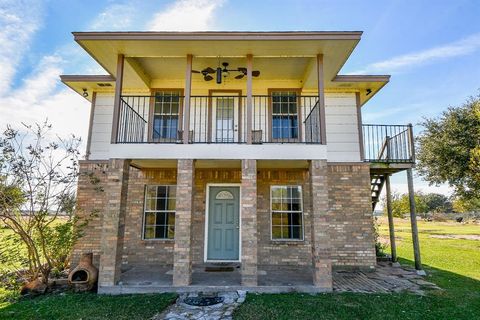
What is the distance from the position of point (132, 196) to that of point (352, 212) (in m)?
6.55

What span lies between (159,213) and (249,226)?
346 centimetres

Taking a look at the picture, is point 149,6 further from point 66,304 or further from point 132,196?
point 66,304

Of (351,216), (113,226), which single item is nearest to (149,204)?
(113,226)

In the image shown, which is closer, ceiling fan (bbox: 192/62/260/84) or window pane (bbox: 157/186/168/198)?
ceiling fan (bbox: 192/62/260/84)

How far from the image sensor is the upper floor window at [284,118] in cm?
827

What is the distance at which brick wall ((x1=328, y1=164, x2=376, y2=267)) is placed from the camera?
7.62 metres

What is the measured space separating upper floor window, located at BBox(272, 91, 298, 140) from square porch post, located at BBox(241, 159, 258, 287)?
2461 mm

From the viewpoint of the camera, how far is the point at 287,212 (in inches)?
316

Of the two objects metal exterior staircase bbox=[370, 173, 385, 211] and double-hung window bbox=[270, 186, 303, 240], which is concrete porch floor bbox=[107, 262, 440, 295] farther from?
metal exterior staircase bbox=[370, 173, 385, 211]

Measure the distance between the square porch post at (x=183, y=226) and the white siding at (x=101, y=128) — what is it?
3.33 m

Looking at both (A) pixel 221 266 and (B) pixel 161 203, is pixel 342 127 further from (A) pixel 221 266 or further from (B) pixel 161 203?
(B) pixel 161 203

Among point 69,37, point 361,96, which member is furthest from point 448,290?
point 69,37

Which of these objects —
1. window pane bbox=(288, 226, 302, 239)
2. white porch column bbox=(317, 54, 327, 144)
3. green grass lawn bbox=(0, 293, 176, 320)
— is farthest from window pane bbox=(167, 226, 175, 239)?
white porch column bbox=(317, 54, 327, 144)

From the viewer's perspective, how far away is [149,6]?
7.95 m
